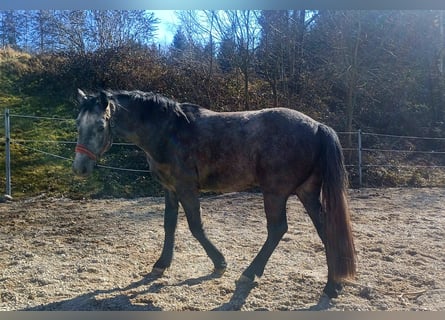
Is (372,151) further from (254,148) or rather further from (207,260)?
(254,148)

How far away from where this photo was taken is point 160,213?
550cm

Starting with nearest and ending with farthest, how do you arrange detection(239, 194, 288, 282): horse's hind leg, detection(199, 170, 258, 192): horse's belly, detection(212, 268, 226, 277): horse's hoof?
detection(239, 194, 288, 282): horse's hind leg, detection(199, 170, 258, 192): horse's belly, detection(212, 268, 226, 277): horse's hoof

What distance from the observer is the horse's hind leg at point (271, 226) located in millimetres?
3012

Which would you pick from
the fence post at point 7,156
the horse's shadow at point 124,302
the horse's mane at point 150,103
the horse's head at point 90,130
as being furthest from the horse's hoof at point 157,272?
the fence post at point 7,156

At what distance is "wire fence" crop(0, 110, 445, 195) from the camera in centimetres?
686

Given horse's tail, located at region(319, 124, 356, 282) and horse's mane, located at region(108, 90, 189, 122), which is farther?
horse's mane, located at region(108, 90, 189, 122)

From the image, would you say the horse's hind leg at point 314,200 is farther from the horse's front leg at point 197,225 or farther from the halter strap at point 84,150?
the halter strap at point 84,150

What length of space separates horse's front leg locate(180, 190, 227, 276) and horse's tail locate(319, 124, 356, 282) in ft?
2.92

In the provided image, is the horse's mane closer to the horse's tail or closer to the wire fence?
the horse's tail

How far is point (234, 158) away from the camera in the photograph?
124 inches

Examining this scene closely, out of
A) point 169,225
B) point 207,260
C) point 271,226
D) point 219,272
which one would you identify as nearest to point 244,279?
point 219,272

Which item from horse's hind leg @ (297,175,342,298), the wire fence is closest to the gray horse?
horse's hind leg @ (297,175,342,298)

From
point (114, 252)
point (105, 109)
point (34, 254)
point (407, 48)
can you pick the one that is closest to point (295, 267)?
point (114, 252)

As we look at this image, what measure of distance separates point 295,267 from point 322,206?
0.75m
